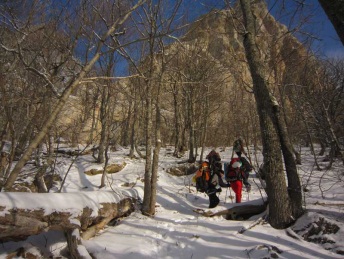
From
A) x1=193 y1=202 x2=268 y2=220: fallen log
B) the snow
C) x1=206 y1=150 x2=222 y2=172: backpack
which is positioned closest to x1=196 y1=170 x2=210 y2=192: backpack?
x1=206 y1=150 x2=222 y2=172: backpack

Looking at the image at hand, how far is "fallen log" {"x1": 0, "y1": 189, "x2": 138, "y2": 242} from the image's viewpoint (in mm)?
3740

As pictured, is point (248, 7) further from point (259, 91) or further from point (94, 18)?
point (94, 18)

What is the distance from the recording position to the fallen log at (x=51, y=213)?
3740 millimetres

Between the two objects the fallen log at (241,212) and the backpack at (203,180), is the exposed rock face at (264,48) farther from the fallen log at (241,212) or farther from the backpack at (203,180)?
the fallen log at (241,212)

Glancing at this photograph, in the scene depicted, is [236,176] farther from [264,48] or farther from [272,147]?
[264,48]

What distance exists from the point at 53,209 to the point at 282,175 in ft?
13.4

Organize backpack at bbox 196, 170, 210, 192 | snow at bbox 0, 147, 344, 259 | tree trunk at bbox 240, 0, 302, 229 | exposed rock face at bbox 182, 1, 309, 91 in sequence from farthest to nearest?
exposed rock face at bbox 182, 1, 309, 91
backpack at bbox 196, 170, 210, 192
tree trunk at bbox 240, 0, 302, 229
snow at bbox 0, 147, 344, 259

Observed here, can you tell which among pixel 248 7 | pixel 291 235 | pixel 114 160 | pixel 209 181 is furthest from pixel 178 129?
pixel 291 235

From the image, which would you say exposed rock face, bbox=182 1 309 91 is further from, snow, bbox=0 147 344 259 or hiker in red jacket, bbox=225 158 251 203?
snow, bbox=0 147 344 259

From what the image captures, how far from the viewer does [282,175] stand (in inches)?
189

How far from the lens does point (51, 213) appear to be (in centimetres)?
422

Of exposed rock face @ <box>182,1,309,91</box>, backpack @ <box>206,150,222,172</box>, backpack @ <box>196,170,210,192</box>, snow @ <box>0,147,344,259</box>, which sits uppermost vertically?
exposed rock face @ <box>182,1,309,91</box>

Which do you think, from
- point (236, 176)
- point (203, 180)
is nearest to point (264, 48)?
point (236, 176)

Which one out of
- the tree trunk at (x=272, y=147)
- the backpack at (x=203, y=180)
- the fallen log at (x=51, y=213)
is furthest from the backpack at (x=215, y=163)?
the fallen log at (x=51, y=213)
